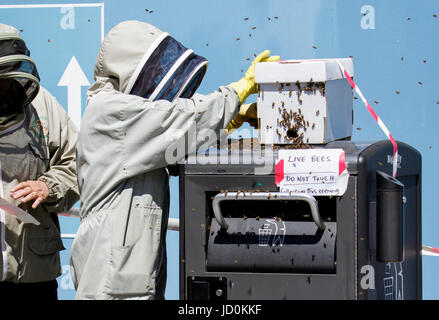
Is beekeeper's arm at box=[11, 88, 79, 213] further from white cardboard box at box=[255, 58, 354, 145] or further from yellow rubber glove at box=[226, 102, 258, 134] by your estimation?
white cardboard box at box=[255, 58, 354, 145]

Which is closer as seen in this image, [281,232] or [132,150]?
[281,232]

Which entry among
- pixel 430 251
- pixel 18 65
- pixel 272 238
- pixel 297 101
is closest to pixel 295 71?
pixel 297 101

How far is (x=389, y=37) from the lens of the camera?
3.92m

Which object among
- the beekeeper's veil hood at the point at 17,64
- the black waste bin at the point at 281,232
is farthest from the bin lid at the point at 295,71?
the beekeeper's veil hood at the point at 17,64

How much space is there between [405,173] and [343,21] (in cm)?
153

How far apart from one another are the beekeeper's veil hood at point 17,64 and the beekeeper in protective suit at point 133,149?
14.7 inches

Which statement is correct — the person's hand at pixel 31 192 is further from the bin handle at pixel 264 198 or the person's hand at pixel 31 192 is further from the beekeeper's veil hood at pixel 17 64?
the bin handle at pixel 264 198

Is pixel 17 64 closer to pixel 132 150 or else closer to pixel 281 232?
pixel 132 150

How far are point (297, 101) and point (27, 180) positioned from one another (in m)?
1.20

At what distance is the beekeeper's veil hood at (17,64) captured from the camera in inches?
111

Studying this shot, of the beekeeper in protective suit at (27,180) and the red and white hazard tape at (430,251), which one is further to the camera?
the red and white hazard tape at (430,251)

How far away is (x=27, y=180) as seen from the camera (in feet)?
9.68
